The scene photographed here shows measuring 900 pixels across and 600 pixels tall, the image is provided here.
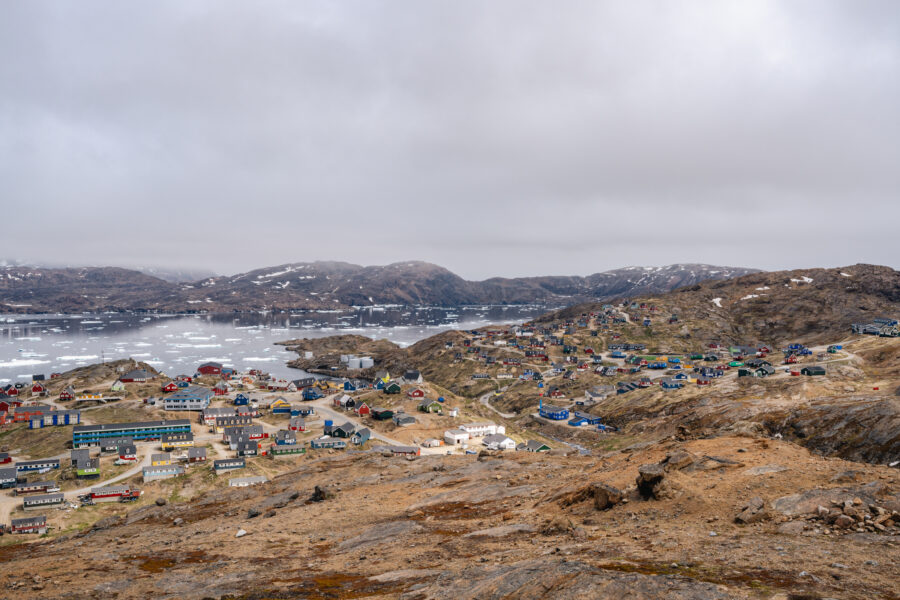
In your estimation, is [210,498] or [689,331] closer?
[210,498]

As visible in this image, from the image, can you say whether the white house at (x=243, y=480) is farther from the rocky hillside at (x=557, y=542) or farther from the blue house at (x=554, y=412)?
the blue house at (x=554, y=412)

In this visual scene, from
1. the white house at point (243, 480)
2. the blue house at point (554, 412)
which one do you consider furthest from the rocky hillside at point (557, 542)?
the blue house at point (554, 412)

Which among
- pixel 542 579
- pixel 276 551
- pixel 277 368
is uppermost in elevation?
pixel 542 579

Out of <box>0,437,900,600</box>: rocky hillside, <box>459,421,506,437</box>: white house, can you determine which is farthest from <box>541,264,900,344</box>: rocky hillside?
<box>0,437,900,600</box>: rocky hillside

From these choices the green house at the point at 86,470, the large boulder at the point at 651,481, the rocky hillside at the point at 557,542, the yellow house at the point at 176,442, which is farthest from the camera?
the yellow house at the point at 176,442

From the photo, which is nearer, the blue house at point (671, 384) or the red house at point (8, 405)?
the red house at point (8, 405)

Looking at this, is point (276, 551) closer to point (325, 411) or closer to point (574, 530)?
point (574, 530)

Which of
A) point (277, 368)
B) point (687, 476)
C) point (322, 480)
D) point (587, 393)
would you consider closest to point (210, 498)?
point (322, 480)

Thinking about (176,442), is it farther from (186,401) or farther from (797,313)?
(797,313)
